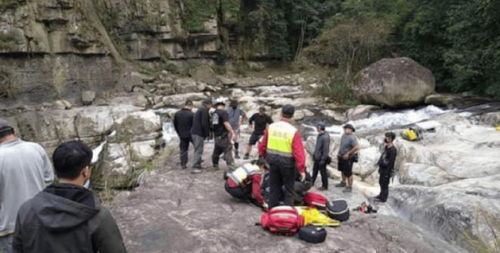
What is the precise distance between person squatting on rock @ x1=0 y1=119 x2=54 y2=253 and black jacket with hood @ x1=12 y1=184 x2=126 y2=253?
143 centimetres

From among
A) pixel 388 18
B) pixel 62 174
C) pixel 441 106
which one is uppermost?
pixel 388 18

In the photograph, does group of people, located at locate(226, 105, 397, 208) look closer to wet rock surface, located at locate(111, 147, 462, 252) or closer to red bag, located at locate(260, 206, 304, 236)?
wet rock surface, located at locate(111, 147, 462, 252)

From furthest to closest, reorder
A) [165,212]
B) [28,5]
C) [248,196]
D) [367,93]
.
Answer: [28,5] → [367,93] → [248,196] → [165,212]

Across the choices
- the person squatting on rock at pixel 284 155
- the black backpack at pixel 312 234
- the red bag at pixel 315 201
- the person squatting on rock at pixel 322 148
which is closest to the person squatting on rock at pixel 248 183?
the person squatting on rock at pixel 284 155

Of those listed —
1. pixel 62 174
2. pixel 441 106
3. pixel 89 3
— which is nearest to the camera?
pixel 62 174

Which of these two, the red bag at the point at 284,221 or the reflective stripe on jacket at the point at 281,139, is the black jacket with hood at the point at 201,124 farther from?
the red bag at the point at 284,221

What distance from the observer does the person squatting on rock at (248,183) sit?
6074 mm

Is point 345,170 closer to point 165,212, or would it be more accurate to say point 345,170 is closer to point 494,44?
point 165,212

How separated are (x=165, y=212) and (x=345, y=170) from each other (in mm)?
4683

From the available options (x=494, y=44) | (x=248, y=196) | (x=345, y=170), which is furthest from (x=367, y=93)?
(x=248, y=196)

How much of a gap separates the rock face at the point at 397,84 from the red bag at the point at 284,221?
15975mm

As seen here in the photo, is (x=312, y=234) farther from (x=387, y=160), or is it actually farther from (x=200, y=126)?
(x=200, y=126)

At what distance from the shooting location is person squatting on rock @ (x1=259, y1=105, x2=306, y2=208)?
524 cm

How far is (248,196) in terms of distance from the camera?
6230 millimetres
